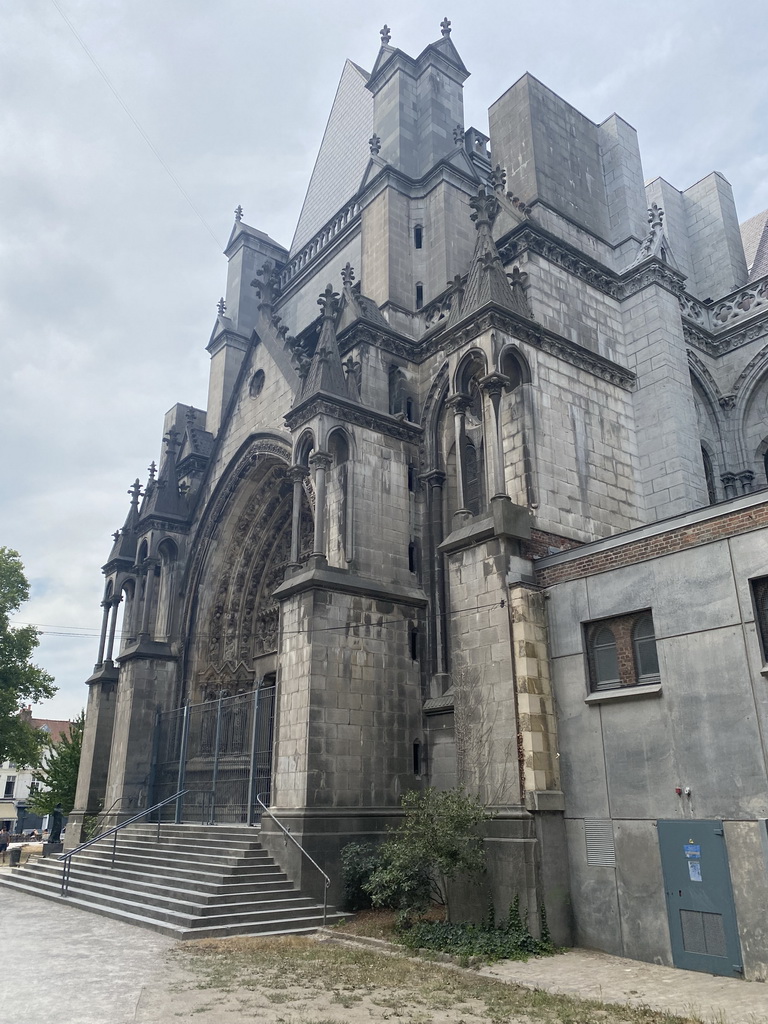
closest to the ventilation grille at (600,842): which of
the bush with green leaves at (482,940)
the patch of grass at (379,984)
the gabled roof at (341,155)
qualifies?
the bush with green leaves at (482,940)

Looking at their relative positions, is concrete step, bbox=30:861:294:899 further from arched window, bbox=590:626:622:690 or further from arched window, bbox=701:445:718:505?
arched window, bbox=701:445:718:505

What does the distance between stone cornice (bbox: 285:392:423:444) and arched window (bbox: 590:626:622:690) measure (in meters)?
8.26

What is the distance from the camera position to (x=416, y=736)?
16781 mm

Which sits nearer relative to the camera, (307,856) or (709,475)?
(307,856)

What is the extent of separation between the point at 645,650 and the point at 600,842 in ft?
9.04

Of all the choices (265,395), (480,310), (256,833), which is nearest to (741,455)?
(480,310)

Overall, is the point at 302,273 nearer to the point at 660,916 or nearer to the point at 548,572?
the point at 548,572

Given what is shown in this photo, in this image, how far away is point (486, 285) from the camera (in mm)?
15953

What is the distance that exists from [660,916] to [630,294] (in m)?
14.5

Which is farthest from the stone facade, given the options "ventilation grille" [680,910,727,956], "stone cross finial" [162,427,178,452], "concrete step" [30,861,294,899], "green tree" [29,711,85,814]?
"green tree" [29,711,85,814]

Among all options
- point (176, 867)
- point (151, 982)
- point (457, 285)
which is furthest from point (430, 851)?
point (457, 285)

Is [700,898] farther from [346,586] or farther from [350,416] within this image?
[350,416]

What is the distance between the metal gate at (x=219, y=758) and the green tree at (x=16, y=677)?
7.55 metres

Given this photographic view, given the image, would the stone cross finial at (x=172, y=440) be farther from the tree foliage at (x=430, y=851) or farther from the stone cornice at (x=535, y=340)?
the tree foliage at (x=430, y=851)
